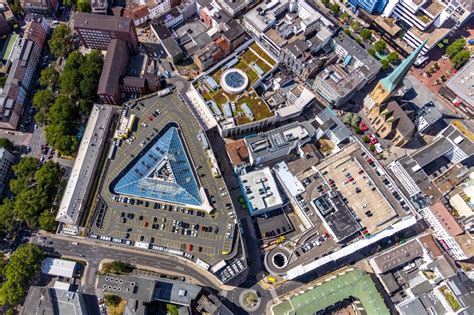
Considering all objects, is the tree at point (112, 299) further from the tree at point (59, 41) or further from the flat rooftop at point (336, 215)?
the tree at point (59, 41)

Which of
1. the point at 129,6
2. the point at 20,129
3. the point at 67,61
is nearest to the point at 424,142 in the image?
the point at 129,6

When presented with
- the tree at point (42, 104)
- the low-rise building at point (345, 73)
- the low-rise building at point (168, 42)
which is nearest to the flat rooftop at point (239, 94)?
the low-rise building at point (168, 42)

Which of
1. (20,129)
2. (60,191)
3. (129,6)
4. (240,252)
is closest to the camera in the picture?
(240,252)

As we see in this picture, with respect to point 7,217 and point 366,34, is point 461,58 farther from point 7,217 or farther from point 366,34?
point 7,217

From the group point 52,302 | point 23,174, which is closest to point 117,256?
point 52,302

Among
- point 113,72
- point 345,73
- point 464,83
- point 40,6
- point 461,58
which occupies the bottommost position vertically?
point 113,72

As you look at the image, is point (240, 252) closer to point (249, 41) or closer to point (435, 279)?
point (435, 279)
